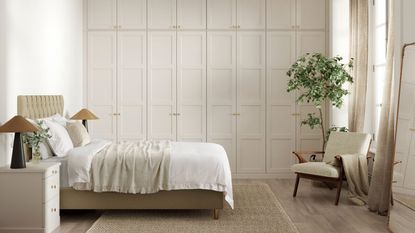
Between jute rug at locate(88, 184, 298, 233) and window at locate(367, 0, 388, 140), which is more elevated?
window at locate(367, 0, 388, 140)

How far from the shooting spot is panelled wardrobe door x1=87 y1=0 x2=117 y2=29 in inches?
283

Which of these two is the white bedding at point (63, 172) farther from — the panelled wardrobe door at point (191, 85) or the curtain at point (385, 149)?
the curtain at point (385, 149)

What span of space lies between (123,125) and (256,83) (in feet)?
6.66

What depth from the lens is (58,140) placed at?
16.1 feet

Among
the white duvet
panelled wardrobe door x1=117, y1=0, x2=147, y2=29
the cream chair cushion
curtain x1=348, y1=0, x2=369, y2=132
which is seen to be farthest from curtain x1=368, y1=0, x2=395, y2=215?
panelled wardrobe door x1=117, y1=0, x2=147, y2=29

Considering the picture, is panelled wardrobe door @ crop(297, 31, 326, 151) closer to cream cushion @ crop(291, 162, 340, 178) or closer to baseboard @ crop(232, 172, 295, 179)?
baseboard @ crop(232, 172, 295, 179)

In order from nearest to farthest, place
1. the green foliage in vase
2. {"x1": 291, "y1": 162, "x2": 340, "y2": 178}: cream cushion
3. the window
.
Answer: the green foliage in vase → {"x1": 291, "y1": 162, "x2": 340, "y2": 178}: cream cushion → the window

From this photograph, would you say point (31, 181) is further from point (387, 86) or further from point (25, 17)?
point (387, 86)

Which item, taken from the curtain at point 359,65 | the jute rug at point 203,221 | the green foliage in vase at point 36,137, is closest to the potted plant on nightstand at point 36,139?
the green foliage in vase at point 36,137

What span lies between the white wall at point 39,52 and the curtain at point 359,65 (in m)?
3.69

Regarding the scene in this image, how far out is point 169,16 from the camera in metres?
7.20

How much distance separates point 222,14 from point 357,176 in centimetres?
307

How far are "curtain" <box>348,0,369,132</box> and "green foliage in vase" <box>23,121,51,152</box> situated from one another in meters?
3.70

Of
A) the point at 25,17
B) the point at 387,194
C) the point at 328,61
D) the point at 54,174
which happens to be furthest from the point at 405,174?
the point at 25,17
